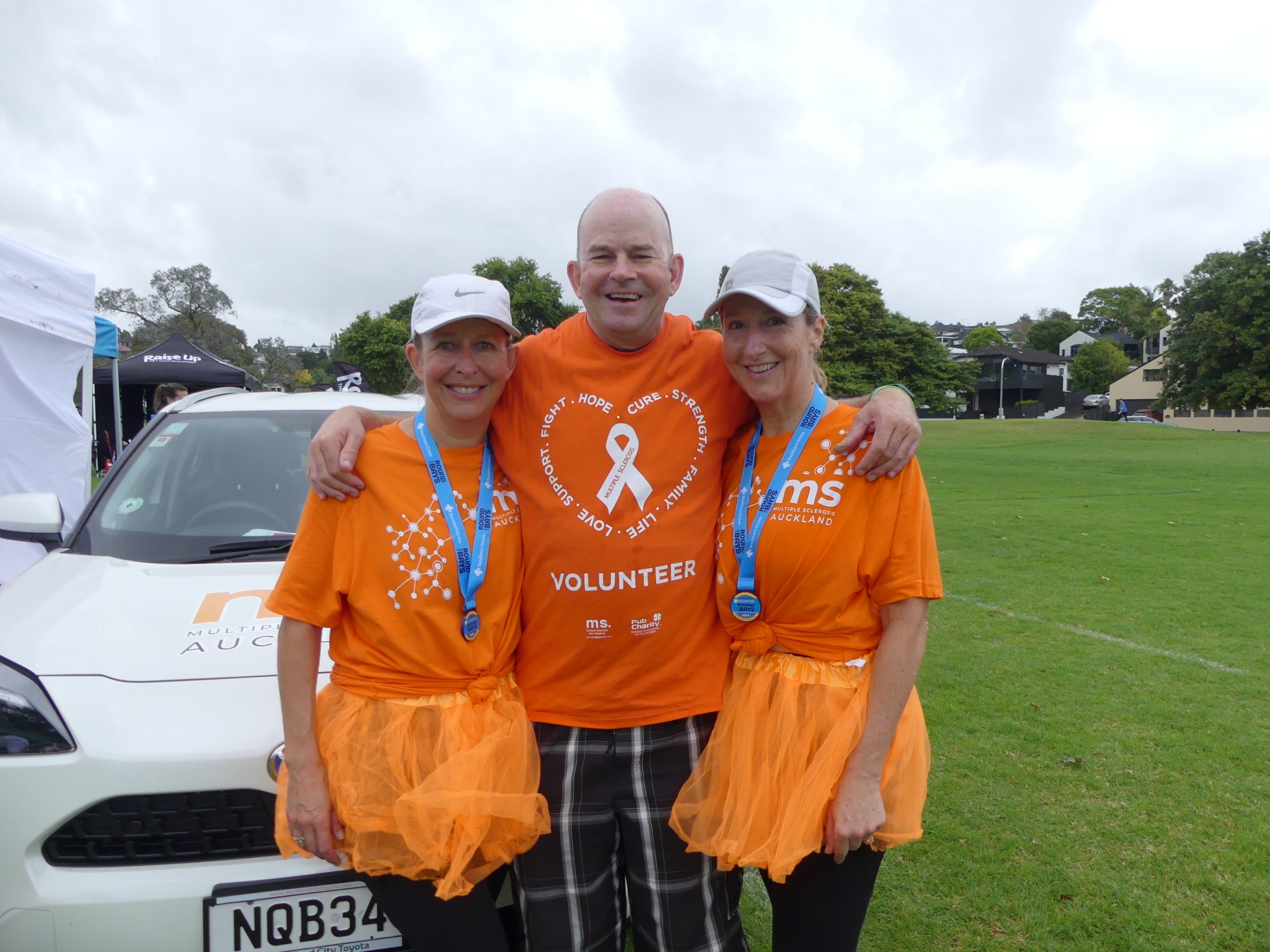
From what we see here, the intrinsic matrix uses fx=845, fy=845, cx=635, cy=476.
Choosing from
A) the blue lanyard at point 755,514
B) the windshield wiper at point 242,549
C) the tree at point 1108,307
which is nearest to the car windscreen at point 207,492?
the windshield wiper at point 242,549

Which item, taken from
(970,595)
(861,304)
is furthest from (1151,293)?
(970,595)

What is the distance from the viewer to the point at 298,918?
6.61ft

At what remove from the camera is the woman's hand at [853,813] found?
1.79m

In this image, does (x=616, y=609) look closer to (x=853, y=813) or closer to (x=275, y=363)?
(x=853, y=813)

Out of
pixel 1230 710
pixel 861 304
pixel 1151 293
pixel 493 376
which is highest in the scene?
pixel 1151 293

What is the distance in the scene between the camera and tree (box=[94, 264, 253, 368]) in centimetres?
4925

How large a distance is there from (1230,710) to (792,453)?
4.14 m

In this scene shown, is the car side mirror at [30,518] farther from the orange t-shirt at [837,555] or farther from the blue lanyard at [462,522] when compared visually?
the orange t-shirt at [837,555]

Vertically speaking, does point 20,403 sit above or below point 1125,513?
above

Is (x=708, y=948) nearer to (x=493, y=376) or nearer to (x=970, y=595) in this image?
(x=493, y=376)

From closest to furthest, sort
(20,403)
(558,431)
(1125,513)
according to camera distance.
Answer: (558,431) → (20,403) → (1125,513)

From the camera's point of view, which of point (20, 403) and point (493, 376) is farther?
point (20, 403)

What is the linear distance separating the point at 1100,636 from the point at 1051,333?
11443 cm

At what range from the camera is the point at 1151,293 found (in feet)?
342
